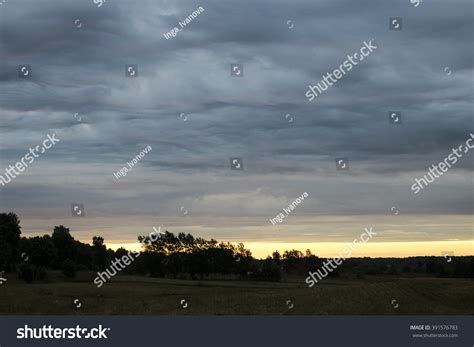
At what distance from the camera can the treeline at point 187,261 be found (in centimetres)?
14038

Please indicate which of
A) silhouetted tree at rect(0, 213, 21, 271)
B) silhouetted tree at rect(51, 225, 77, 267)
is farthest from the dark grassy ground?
silhouetted tree at rect(51, 225, 77, 267)

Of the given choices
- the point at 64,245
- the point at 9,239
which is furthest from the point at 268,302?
the point at 64,245

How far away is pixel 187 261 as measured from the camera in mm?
169875

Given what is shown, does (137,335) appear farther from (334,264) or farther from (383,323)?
(334,264)

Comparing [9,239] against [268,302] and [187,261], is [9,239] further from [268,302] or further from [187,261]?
[268,302]

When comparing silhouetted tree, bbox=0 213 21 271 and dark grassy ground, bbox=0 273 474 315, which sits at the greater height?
silhouetted tree, bbox=0 213 21 271

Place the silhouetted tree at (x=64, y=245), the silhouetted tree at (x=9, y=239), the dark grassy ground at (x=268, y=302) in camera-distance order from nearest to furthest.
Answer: the dark grassy ground at (x=268, y=302) < the silhouetted tree at (x=9, y=239) < the silhouetted tree at (x=64, y=245)

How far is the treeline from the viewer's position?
14038cm

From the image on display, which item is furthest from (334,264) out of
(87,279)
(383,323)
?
(383,323)

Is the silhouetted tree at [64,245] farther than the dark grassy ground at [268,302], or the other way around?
the silhouetted tree at [64,245]

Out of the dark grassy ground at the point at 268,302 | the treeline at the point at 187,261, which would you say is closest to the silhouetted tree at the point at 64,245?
the treeline at the point at 187,261

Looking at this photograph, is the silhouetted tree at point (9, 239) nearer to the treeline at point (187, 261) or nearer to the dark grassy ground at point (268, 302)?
the treeline at point (187, 261)

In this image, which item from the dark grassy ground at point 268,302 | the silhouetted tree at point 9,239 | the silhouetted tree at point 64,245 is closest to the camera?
the dark grassy ground at point 268,302

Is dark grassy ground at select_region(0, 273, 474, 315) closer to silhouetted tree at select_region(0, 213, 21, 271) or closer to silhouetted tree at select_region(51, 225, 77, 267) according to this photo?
silhouetted tree at select_region(0, 213, 21, 271)
